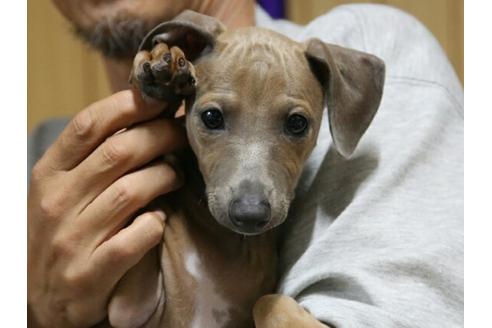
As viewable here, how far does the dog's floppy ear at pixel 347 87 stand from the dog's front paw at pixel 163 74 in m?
0.25

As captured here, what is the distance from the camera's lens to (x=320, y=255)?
1221 mm

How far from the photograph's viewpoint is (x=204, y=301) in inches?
53.1

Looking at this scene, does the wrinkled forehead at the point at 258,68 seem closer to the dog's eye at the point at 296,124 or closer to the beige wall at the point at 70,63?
the dog's eye at the point at 296,124

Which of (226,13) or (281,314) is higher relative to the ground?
(226,13)

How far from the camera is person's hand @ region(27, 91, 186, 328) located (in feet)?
4.22

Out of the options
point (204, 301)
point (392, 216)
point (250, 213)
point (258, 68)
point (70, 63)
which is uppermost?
point (258, 68)

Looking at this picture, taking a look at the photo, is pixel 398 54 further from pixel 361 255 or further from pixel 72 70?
pixel 72 70

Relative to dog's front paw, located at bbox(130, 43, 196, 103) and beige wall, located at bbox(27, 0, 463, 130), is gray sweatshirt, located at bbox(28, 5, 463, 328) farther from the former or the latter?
beige wall, located at bbox(27, 0, 463, 130)

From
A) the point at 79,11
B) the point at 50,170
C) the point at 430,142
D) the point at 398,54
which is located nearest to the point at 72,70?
the point at 79,11

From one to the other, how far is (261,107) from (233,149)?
9cm

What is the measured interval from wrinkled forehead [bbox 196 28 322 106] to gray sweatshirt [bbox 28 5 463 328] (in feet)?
0.58

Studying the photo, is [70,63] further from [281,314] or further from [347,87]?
[281,314]

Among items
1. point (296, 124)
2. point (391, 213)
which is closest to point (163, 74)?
point (296, 124)

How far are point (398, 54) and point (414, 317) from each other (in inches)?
25.2
